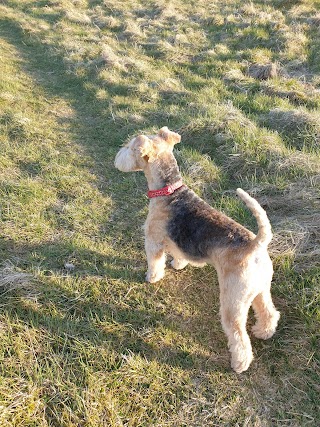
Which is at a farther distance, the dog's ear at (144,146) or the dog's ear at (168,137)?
the dog's ear at (168,137)

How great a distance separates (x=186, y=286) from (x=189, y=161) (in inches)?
89.8

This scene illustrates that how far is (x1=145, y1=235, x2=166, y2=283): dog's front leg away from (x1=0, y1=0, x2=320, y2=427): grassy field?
13 centimetres

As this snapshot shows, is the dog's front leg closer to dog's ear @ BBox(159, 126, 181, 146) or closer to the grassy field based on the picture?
the grassy field

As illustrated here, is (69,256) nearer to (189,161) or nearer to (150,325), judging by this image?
(150,325)

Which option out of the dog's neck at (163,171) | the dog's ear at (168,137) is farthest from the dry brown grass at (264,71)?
the dog's neck at (163,171)

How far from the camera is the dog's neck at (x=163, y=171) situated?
347 cm

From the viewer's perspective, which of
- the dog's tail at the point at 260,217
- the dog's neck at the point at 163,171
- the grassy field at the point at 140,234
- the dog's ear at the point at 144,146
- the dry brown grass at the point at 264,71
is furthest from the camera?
the dry brown grass at the point at 264,71

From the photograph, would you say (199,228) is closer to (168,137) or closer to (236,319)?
(236,319)

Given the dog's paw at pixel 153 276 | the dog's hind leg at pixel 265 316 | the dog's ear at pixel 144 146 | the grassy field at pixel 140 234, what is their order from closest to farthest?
the grassy field at pixel 140 234
the dog's hind leg at pixel 265 316
the dog's ear at pixel 144 146
the dog's paw at pixel 153 276

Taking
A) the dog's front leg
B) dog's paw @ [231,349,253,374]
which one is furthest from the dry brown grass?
dog's paw @ [231,349,253,374]

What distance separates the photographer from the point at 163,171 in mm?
3480

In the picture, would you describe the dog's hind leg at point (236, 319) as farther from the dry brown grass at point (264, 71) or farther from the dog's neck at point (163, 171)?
the dry brown grass at point (264, 71)

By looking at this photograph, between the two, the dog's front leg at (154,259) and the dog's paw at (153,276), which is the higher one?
the dog's front leg at (154,259)

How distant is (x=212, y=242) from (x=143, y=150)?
1.16 meters
